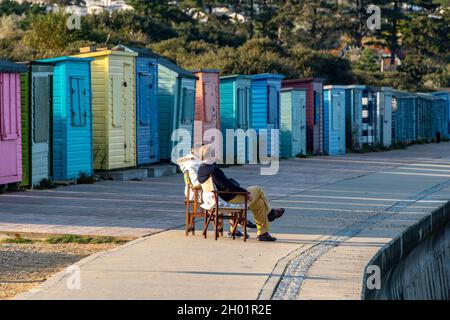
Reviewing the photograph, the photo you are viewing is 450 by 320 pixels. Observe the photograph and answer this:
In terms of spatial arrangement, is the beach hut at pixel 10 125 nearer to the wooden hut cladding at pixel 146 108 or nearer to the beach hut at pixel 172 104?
the wooden hut cladding at pixel 146 108

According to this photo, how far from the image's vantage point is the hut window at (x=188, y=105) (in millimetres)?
24891

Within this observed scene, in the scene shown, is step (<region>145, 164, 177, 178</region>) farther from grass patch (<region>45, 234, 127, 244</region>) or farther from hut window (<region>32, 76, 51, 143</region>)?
grass patch (<region>45, 234, 127, 244</region>)

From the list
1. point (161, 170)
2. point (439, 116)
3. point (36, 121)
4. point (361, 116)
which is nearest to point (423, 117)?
point (439, 116)

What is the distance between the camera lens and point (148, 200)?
56.3 feet

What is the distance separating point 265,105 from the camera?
2966 centimetres

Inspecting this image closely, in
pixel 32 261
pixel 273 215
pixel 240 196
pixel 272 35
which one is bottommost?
pixel 32 261

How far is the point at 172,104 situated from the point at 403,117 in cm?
2392

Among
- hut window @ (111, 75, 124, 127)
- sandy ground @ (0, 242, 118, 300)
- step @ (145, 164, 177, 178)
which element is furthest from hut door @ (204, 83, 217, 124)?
sandy ground @ (0, 242, 118, 300)

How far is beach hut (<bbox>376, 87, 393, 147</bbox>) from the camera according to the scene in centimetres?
4150

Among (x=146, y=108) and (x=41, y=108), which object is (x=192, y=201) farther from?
(x=146, y=108)

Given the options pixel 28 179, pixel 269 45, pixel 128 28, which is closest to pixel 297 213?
pixel 28 179

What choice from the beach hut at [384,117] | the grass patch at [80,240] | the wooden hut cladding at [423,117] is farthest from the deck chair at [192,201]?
the wooden hut cladding at [423,117]

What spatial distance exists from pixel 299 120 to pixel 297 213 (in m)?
16.8
